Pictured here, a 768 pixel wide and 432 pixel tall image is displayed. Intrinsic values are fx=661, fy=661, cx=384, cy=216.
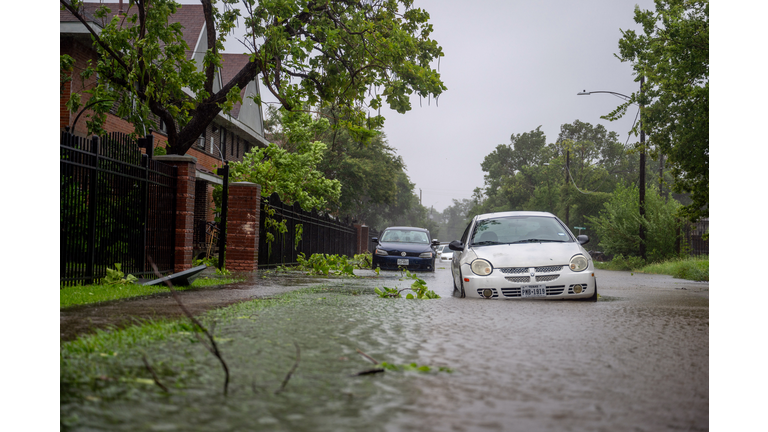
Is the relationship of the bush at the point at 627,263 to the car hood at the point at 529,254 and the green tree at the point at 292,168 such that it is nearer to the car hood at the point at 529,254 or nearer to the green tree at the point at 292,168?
the green tree at the point at 292,168

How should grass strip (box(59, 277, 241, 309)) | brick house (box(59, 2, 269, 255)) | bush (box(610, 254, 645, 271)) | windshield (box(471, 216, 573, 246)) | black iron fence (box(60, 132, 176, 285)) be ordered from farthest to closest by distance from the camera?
bush (box(610, 254, 645, 271)) → brick house (box(59, 2, 269, 255)) → windshield (box(471, 216, 573, 246)) → black iron fence (box(60, 132, 176, 285)) → grass strip (box(59, 277, 241, 309))

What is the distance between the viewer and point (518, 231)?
10.3 metres

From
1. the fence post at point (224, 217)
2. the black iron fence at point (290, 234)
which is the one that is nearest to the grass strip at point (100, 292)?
the fence post at point (224, 217)

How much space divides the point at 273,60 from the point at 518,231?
22.0ft

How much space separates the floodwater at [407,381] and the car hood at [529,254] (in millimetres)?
3174

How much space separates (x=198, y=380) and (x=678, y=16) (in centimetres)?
2007

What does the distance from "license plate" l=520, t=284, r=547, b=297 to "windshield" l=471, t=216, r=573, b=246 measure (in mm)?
1218

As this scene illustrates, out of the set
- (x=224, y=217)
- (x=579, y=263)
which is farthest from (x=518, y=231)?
(x=224, y=217)

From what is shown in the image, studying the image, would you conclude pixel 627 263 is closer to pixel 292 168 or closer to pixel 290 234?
pixel 290 234

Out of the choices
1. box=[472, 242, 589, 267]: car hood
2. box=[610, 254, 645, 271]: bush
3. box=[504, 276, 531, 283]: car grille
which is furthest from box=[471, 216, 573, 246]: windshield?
box=[610, 254, 645, 271]: bush

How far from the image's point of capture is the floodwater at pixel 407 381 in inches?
100

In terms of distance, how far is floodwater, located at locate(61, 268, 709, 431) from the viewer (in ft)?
8.34

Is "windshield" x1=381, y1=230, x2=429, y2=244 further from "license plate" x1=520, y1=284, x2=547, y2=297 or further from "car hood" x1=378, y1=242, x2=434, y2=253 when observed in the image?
"license plate" x1=520, y1=284, x2=547, y2=297

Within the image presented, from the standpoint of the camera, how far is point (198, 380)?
10.0ft
